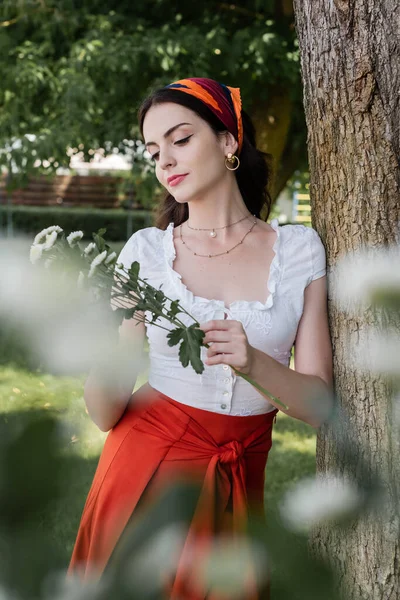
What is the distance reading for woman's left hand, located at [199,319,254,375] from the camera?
1101 mm

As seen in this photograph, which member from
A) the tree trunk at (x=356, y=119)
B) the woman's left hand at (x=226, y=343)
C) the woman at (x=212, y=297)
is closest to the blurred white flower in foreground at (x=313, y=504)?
the woman's left hand at (x=226, y=343)

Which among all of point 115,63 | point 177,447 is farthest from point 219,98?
point 115,63

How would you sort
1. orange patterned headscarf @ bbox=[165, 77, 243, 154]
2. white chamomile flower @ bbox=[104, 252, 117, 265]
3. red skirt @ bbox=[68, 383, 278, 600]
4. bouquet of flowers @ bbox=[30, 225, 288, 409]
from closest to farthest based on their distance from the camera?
bouquet of flowers @ bbox=[30, 225, 288, 409] → white chamomile flower @ bbox=[104, 252, 117, 265] → red skirt @ bbox=[68, 383, 278, 600] → orange patterned headscarf @ bbox=[165, 77, 243, 154]

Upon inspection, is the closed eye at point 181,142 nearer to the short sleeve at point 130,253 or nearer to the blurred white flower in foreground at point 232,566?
the short sleeve at point 130,253

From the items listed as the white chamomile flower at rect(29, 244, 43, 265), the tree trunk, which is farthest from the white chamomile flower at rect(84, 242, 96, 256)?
the tree trunk

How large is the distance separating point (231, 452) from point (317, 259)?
1.49 ft

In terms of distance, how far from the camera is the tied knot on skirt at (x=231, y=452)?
62.8 inches

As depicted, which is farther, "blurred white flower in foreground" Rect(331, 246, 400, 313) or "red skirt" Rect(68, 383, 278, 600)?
"red skirt" Rect(68, 383, 278, 600)

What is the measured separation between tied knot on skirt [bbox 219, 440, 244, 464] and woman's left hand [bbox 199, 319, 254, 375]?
47 centimetres

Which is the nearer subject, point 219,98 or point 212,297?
point 212,297

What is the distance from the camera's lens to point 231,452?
1.61 m

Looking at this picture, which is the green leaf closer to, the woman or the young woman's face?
the woman

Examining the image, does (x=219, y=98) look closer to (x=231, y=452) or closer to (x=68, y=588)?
(x=231, y=452)

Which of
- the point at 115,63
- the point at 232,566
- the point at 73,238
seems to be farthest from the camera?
the point at 115,63
